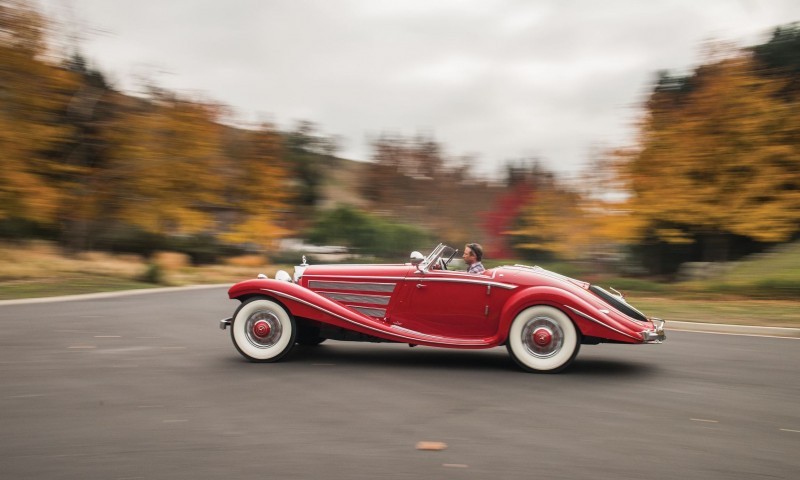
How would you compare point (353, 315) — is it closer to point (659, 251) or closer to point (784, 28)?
point (659, 251)

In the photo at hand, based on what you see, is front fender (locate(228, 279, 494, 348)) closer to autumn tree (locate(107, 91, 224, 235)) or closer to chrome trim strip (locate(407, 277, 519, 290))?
chrome trim strip (locate(407, 277, 519, 290))

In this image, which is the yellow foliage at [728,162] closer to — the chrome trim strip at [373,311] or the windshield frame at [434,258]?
the windshield frame at [434,258]

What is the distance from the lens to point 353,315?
787 centimetres

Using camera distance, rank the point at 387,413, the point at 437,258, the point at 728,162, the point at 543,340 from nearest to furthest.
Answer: the point at 387,413
the point at 543,340
the point at 437,258
the point at 728,162

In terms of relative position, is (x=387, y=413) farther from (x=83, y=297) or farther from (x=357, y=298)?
(x=83, y=297)

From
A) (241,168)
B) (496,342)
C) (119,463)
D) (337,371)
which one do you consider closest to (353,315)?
(337,371)

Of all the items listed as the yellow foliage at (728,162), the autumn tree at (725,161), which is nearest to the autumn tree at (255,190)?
the autumn tree at (725,161)

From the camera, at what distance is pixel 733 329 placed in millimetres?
12242

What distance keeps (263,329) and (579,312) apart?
3.44m

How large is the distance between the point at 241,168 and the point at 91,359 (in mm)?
33358

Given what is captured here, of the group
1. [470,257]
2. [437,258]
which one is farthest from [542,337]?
[437,258]

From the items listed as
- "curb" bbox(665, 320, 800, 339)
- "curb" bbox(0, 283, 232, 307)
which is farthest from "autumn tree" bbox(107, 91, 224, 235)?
"curb" bbox(665, 320, 800, 339)

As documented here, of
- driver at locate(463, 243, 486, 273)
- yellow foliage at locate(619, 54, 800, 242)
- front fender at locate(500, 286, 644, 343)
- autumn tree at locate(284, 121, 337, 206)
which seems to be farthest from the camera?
autumn tree at locate(284, 121, 337, 206)

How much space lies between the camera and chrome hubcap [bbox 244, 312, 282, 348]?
8.00 meters
